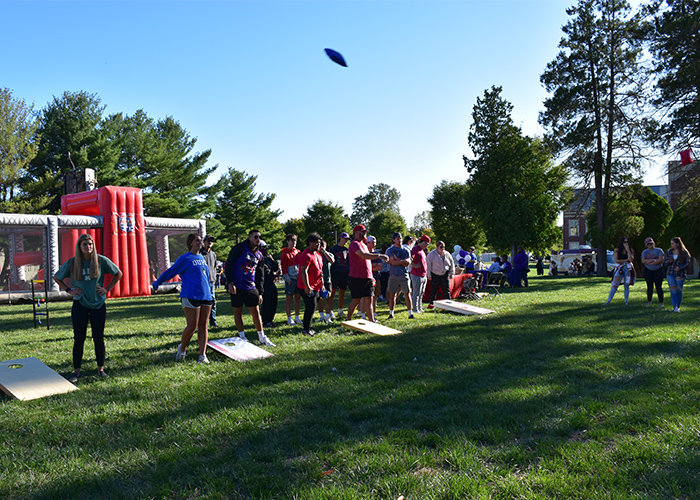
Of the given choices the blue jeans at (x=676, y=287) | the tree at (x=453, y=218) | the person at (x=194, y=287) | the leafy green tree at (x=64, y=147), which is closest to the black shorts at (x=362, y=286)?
the person at (x=194, y=287)

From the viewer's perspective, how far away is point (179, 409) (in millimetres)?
4641

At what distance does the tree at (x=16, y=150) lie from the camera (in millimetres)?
36781

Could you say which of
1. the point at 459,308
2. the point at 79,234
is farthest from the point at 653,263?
the point at 79,234

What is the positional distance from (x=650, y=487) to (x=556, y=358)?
3.58 metres

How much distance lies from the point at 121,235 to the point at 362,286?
45.4ft

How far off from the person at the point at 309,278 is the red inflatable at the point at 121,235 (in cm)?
1289

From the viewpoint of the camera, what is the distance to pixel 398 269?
11008mm

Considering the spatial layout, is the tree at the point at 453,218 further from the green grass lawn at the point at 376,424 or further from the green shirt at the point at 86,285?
the green shirt at the point at 86,285

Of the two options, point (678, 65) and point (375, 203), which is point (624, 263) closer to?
point (678, 65)

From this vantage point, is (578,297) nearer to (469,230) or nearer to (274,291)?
(274,291)

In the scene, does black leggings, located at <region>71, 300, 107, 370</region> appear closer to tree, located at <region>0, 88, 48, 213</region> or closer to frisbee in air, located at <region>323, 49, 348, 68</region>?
frisbee in air, located at <region>323, 49, 348, 68</region>

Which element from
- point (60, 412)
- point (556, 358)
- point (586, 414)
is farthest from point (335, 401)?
point (556, 358)

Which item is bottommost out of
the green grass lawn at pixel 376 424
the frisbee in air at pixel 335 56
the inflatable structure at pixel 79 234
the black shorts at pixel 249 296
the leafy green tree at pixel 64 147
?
the green grass lawn at pixel 376 424

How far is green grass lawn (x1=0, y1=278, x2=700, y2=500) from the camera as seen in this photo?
10.1 ft
